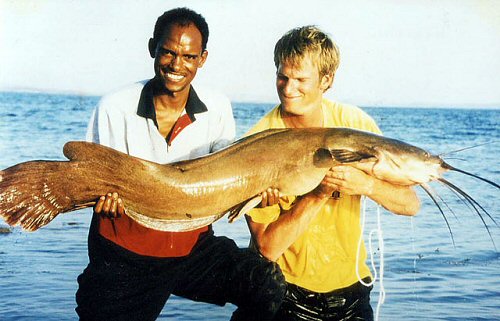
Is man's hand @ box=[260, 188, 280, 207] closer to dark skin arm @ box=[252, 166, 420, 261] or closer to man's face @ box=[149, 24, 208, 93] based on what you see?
dark skin arm @ box=[252, 166, 420, 261]

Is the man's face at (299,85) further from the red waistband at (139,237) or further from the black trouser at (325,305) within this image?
the black trouser at (325,305)

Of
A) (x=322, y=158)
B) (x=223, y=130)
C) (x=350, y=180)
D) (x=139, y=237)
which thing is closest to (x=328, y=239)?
(x=350, y=180)

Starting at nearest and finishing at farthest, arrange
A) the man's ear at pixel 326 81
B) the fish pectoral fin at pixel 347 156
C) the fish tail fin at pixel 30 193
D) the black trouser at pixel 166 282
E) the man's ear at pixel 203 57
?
the fish tail fin at pixel 30 193 → the fish pectoral fin at pixel 347 156 → the black trouser at pixel 166 282 → the man's ear at pixel 326 81 → the man's ear at pixel 203 57

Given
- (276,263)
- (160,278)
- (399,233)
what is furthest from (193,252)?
(399,233)

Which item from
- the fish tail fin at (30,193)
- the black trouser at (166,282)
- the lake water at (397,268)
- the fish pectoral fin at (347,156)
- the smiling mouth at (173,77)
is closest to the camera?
the fish tail fin at (30,193)

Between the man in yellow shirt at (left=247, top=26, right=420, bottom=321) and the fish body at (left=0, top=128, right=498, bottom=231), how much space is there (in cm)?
13

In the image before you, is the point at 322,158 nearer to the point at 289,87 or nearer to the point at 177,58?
the point at 289,87

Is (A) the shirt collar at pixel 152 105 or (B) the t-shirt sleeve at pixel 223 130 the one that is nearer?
(A) the shirt collar at pixel 152 105

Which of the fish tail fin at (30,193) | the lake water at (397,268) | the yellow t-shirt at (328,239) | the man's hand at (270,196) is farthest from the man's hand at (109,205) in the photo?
the lake water at (397,268)

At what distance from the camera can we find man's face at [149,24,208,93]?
389cm

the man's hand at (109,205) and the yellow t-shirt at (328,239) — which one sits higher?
the man's hand at (109,205)

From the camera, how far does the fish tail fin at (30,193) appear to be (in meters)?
3.37

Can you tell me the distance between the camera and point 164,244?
3.90 m

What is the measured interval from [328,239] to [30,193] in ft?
6.21
